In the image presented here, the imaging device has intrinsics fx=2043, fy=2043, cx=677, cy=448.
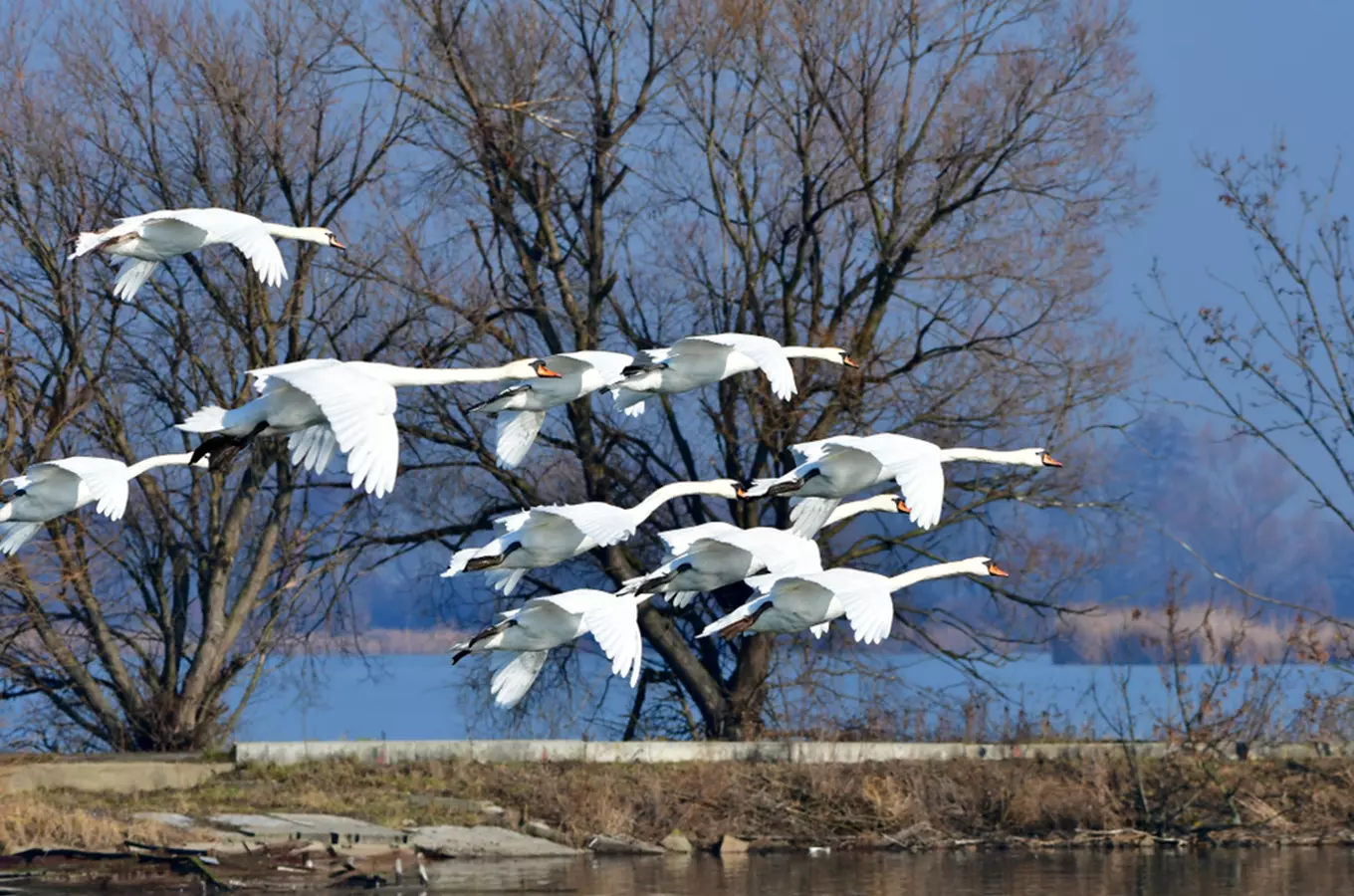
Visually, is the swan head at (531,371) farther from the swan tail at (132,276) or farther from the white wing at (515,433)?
the swan tail at (132,276)

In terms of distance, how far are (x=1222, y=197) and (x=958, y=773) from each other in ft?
26.2

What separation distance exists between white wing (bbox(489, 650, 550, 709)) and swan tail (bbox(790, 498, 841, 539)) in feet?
7.18

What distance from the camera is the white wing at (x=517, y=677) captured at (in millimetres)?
14555

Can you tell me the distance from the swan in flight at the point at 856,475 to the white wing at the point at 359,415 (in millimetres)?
3302

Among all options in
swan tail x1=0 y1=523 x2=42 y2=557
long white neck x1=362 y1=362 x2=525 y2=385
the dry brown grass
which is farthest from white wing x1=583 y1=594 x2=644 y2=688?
the dry brown grass

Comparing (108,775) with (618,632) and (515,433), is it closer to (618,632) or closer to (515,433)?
(515,433)

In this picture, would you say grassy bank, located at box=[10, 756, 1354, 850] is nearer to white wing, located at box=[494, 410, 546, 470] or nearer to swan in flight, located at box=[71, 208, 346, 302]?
white wing, located at box=[494, 410, 546, 470]

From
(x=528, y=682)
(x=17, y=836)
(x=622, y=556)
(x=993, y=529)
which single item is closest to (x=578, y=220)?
(x=622, y=556)

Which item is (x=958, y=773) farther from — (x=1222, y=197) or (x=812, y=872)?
(x=1222, y=197)

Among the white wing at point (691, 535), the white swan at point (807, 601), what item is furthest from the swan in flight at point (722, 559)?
the white swan at point (807, 601)

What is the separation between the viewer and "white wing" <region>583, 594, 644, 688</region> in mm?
12938

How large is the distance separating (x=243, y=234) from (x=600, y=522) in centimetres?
329

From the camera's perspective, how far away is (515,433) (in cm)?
1556

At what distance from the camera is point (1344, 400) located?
2534 centimetres
